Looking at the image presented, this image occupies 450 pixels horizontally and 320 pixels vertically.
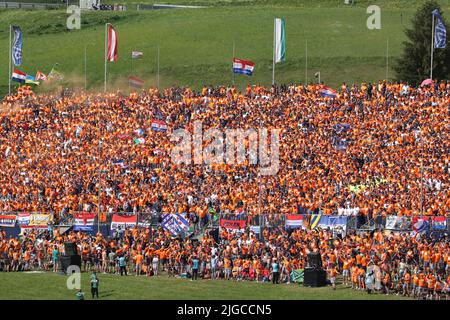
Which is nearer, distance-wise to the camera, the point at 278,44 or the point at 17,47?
the point at 278,44

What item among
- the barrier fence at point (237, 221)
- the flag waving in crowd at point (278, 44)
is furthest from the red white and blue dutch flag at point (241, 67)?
the barrier fence at point (237, 221)

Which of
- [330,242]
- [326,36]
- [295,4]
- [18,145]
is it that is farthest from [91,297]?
[295,4]

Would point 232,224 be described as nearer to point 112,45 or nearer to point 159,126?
point 159,126

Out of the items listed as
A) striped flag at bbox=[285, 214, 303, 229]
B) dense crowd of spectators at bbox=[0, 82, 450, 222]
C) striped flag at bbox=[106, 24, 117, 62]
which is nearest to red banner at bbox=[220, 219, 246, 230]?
dense crowd of spectators at bbox=[0, 82, 450, 222]

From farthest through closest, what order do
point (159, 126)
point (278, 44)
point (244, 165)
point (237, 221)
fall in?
point (278, 44), point (159, 126), point (244, 165), point (237, 221)

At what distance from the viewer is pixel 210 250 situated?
47531 millimetres

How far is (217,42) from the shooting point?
330 feet

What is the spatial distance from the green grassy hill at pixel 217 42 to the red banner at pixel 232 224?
1410 inches

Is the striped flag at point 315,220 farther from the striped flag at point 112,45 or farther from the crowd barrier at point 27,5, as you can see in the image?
the crowd barrier at point 27,5

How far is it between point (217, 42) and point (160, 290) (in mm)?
59700

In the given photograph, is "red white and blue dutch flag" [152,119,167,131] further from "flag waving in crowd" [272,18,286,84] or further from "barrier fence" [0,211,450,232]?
"barrier fence" [0,211,450,232]

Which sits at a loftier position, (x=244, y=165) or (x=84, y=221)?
(x=244, y=165)

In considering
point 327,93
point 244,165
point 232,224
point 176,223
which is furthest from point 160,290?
point 327,93

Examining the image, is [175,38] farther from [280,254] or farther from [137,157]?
[280,254]
